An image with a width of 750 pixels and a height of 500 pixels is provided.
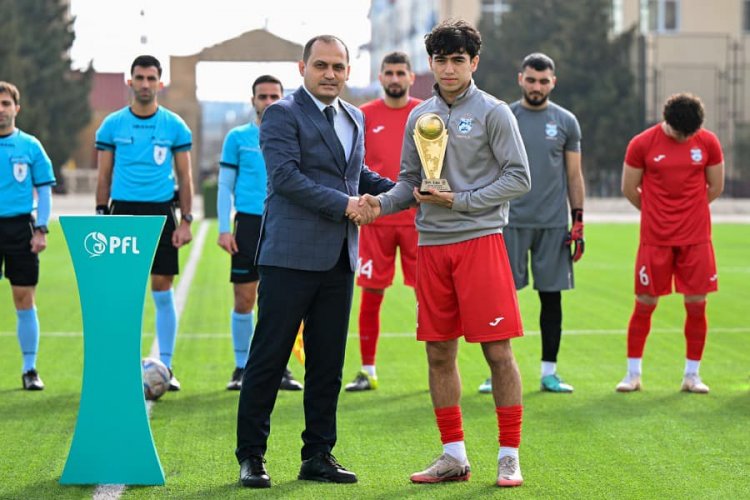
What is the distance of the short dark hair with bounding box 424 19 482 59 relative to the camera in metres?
6.02

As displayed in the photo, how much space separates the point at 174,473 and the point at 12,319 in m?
7.22

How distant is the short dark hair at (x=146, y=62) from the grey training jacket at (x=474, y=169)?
9.50 ft

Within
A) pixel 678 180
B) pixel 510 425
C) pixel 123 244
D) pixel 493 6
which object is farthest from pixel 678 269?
pixel 493 6

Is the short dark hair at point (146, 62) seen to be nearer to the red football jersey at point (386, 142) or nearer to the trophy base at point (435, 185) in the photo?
the red football jersey at point (386, 142)

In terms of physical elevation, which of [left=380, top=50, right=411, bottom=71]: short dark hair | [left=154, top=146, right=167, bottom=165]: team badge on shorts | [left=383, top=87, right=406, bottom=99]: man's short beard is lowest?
[left=154, top=146, right=167, bottom=165]: team badge on shorts

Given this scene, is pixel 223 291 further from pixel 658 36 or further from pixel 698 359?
pixel 658 36

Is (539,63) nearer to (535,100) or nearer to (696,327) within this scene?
(535,100)

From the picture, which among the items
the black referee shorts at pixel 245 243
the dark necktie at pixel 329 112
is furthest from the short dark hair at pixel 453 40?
→ the black referee shorts at pixel 245 243

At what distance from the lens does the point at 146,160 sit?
8.70 metres

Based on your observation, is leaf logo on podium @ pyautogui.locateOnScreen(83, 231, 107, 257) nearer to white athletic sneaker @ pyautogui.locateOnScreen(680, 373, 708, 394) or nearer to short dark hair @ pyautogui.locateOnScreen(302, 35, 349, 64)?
short dark hair @ pyautogui.locateOnScreen(302, 35, 349, 64)

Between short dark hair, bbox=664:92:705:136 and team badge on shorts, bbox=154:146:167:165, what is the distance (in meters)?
3.33

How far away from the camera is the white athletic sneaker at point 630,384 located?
8.80m

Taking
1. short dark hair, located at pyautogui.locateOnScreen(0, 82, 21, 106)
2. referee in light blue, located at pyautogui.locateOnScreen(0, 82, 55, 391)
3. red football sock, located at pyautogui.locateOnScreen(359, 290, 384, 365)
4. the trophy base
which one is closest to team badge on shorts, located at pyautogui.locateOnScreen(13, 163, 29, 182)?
referee in light blue, located at pyautogui.locateOnScreen(0, 82, 55, 391)

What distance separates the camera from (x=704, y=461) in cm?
661
